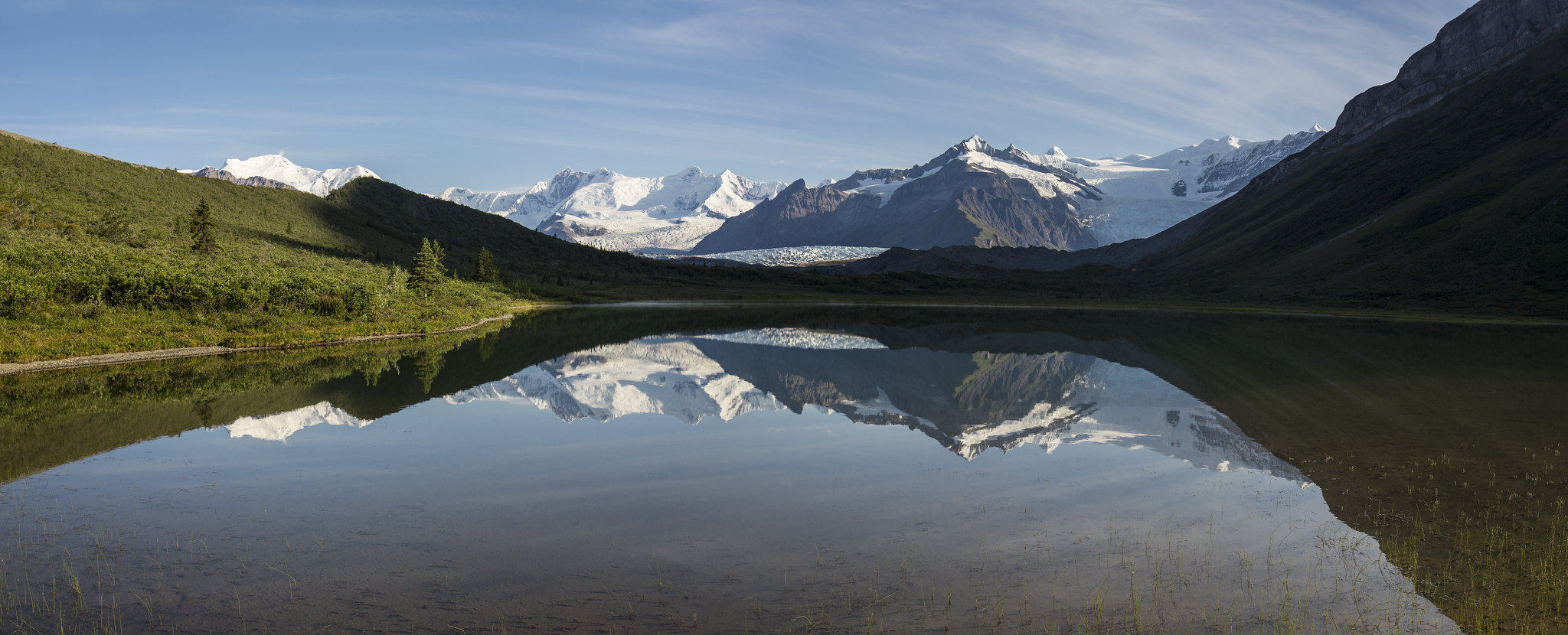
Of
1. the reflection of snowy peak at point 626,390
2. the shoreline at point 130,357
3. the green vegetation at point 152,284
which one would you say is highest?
the green vegetation at point 152,284

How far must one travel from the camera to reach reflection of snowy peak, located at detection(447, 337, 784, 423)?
2686cm

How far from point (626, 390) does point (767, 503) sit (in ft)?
56.0

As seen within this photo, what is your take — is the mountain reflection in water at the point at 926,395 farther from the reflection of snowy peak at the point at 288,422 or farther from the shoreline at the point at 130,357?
the shoreline at the point at 130,357

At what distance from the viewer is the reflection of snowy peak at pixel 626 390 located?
2686cm

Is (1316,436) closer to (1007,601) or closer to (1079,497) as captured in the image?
(1079,497)

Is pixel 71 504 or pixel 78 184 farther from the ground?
pixel 78 184

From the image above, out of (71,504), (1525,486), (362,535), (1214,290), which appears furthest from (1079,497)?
(1214,290)

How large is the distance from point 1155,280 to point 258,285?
514 feet

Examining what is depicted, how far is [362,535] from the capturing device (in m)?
12.9

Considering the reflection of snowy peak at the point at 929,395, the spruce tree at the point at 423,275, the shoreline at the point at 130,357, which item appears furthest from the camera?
the spruce tree at the point at 423,275

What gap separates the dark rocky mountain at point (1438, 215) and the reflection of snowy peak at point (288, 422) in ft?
377

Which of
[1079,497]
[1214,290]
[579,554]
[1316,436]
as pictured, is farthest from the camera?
[1214,290]

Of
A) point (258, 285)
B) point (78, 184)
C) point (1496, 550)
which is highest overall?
point (78, 184)

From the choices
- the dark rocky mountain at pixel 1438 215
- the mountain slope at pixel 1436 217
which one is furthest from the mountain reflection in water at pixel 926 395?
the mountain slope at pixel 1436 217
